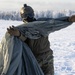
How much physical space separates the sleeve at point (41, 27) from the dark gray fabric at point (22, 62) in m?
0.15

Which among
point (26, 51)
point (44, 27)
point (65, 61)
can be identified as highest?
point (44, 27)

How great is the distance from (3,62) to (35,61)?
40 centimetres

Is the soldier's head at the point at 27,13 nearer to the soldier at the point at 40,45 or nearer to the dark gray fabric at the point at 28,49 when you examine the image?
the soldier at the point at 40,45

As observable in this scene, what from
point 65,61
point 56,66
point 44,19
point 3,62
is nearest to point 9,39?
point 3,62

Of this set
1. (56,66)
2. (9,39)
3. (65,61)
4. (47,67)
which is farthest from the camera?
(65,61)

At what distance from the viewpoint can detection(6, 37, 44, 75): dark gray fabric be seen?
4.03 m

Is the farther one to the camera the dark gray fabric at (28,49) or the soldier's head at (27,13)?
the soldier's head at (27,13)

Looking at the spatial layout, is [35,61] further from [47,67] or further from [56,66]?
[56,66]

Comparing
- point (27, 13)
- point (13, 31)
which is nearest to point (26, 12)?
point (27, 13)

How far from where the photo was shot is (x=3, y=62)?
401cm

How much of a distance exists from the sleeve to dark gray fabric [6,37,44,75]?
0.15 meters

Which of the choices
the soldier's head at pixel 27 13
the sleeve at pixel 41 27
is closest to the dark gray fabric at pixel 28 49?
the sleeve at pixel 41 27

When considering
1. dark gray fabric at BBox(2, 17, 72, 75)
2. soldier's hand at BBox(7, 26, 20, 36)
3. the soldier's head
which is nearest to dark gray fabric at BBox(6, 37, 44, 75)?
dark gray fabric at BBox(2, 17, 72, 75)

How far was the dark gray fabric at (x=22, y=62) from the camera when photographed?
403 cm
